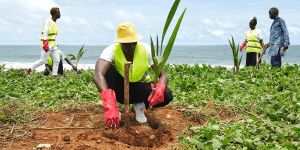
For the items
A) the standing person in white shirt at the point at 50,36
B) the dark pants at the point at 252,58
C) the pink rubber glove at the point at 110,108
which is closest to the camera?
the pink rubber glove at the point at 110,108

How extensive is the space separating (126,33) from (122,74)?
1.73 ft

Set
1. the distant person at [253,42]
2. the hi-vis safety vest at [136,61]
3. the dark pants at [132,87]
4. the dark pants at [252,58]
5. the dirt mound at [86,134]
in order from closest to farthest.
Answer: the dirt mound at [86,134]
the hi-vis safety vest at [136,61]
the dark pants at [132,87]
the distant person at [253,42]
the dark pants at [252,58]

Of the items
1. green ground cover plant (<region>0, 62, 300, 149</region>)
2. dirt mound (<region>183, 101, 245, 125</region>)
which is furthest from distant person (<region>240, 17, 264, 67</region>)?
dirt mound (<region>183, 101, 245, 125</region>)

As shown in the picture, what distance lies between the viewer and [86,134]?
90.7 inches

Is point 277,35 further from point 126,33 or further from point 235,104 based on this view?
point 126,33

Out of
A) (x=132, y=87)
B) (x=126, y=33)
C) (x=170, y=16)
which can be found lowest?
(x=132, y=87)

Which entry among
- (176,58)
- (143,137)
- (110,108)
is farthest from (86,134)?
(176,58)

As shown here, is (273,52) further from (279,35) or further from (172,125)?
(172,125)

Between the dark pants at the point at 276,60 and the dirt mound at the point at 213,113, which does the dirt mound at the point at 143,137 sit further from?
the dark pants at the point at 276,60

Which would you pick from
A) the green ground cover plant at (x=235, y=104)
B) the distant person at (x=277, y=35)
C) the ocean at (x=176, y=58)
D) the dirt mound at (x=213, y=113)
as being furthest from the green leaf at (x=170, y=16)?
the distant person at (x=277, y=35)

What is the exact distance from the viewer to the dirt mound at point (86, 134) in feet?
6.79

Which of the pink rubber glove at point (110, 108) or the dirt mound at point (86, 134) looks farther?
the pink rubber glove at point (110, 108)

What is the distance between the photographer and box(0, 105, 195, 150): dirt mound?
2.07 meters

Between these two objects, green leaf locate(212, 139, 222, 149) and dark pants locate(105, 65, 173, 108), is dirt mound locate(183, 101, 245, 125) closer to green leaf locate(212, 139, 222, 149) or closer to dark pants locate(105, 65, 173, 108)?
dark pants locate(105, 65, 173, 108)
